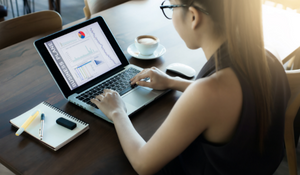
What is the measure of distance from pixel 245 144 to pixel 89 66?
639mm

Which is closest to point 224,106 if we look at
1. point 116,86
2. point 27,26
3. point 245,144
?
point 245,144

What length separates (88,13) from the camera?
1785mm

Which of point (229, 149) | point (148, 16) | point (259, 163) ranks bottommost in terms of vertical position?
point (259, 163)

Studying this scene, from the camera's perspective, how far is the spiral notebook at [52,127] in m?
0.74

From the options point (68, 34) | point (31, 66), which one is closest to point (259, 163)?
point (68, 34)

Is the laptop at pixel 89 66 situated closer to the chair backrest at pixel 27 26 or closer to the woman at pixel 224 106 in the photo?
the woman at pixel 224 106

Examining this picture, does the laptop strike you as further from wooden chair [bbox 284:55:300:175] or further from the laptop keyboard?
wooden chair [bbox 284:55:300:175]

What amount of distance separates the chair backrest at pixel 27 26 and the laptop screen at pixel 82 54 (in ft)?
2.01

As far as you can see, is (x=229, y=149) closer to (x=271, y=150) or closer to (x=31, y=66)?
(x=271, y=150)

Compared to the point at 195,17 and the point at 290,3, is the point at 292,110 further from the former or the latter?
the point at 290,3

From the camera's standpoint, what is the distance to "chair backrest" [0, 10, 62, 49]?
4.50ft

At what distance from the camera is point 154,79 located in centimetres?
100

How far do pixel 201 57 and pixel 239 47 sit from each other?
0.66m

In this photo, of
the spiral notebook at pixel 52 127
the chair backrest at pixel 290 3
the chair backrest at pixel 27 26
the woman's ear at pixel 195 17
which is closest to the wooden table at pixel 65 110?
the spiral notebook at pixel 52 127
